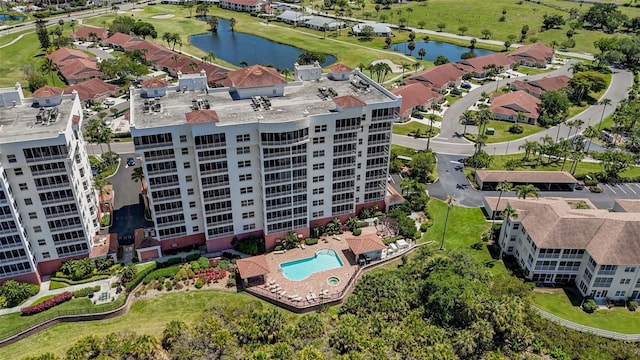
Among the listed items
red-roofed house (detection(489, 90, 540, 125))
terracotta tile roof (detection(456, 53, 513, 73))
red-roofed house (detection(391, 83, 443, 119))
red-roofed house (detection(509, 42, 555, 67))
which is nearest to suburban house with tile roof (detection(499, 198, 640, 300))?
red-roofed house (detection(489, 90, 540, 125))

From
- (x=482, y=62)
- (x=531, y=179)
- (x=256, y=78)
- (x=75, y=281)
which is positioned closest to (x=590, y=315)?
(x=531, y=179)

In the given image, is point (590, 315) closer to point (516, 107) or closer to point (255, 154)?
point (255, 154)

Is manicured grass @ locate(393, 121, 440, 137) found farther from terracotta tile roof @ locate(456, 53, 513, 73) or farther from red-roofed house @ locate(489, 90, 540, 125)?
terracotta tile roof @ locate(456, 53, 513, 73)

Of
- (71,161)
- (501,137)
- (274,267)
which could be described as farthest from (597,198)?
(71,161)

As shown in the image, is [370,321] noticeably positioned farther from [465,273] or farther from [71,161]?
[71,161]

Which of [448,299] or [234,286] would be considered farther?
[234,286]

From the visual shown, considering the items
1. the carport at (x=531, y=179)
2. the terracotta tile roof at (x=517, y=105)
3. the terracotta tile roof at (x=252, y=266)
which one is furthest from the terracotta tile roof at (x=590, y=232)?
the terracotta tile roof at (x=517, y=105)
